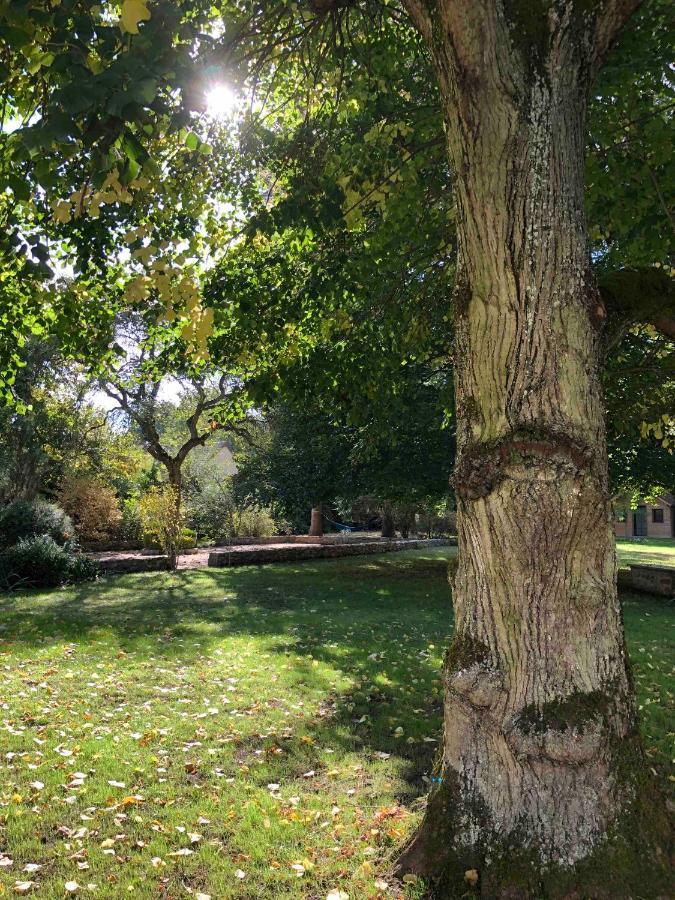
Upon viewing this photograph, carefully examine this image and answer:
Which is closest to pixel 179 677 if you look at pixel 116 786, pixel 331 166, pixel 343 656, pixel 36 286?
pixel 343 656

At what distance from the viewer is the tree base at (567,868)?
2.73 m

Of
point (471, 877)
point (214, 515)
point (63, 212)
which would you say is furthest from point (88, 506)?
point (471, 877)

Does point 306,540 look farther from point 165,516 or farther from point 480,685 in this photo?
point 480,685

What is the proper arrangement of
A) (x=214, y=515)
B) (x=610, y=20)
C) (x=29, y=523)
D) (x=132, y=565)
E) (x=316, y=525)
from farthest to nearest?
(x=316, y=525)
(x=214, y=515)
(x=132, y=565)
(x=29, y=523)
(x=610, y=20)

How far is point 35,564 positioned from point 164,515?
11.4 ft

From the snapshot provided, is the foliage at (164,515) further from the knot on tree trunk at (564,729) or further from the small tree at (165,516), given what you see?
the knot on tree trunk at (564,729)

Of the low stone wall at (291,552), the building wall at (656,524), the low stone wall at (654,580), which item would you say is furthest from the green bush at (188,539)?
the building wall at (656,524)

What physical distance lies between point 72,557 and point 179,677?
9.56 meters

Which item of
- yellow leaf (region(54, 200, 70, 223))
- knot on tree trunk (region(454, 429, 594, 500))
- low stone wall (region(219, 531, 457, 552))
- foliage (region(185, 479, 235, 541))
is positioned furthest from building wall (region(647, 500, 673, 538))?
yellow leaf (region(54, 200, 70, 223))

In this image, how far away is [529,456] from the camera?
9.50 feet

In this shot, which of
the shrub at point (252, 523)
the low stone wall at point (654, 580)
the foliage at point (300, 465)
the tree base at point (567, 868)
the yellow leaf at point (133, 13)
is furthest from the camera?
the shrub at point (252, 523)

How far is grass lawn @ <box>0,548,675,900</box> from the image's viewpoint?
3395mm

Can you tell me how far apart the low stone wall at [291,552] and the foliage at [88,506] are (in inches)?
192

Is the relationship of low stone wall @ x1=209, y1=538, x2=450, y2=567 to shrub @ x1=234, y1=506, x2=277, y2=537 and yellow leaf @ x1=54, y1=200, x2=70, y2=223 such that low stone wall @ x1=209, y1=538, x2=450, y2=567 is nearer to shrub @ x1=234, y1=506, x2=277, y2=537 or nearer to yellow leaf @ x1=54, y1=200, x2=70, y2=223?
shrub @ x1=234, y1=506, x2=277, y2=537
